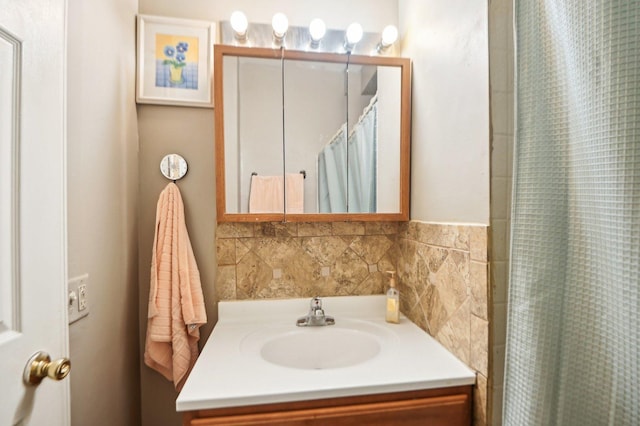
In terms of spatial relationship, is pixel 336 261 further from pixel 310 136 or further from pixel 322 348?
pixel 310 136

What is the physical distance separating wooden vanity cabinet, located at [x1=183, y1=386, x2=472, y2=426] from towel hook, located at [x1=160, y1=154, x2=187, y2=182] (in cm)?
88

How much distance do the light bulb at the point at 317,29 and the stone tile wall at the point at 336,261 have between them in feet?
2.67

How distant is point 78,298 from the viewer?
0.82 m

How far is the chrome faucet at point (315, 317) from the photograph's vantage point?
113 centimetres

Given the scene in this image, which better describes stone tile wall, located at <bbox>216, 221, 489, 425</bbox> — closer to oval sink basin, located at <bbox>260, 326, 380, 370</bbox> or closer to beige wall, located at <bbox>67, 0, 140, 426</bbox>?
oval sink basin, located at <bbox>260, 326, 380, 370</bbox>

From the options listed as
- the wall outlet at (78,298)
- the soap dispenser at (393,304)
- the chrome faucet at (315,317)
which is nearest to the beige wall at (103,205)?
the wall outlet at (78,298)

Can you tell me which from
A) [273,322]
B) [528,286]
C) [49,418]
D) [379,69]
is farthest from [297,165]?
[49,418]

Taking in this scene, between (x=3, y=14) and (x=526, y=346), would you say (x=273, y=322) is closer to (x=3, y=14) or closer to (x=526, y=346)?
(x=526, y=346)

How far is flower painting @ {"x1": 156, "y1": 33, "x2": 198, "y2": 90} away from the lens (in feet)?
3.94

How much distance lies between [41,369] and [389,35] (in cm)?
157

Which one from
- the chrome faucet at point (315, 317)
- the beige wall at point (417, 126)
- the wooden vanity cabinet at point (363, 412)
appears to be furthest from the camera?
the chrome faucet at point (315, 317)

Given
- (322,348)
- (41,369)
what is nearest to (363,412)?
(322,348)

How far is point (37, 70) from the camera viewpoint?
591 mm

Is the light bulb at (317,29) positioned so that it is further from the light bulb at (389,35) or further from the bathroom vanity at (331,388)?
the bathroom vanity at (331,388)
